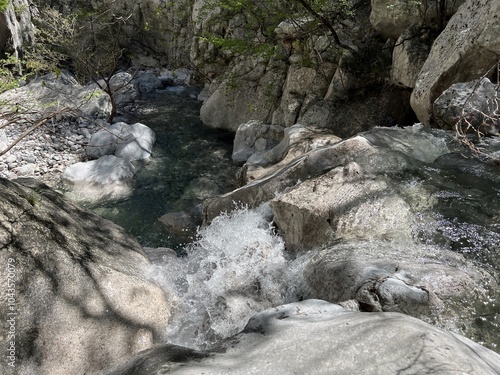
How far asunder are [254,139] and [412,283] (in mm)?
6787

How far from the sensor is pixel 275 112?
10.1 metres

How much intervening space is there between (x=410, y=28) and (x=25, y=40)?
15.3 m

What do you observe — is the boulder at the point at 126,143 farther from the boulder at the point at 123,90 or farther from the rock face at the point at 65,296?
the rock face at the point at 65,296

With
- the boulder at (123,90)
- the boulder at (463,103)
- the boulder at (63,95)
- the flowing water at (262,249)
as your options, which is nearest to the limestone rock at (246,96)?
the boulder at (63,95)

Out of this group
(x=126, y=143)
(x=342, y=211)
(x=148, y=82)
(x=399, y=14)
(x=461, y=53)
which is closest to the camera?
(x=342, y=211)

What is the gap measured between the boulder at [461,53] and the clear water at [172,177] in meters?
4.34

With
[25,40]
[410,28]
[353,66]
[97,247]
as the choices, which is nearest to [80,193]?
[97,247]

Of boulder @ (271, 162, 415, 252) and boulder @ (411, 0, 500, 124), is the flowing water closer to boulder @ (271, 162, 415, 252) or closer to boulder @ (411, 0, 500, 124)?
boulder @ (271, 162, 415, 252)

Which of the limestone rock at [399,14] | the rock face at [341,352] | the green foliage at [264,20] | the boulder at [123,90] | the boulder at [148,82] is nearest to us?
the rock face at [341,352]

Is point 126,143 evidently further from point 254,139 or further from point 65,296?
point 65,296

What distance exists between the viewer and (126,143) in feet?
32.9

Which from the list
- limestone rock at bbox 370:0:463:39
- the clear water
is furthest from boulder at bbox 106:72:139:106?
limestone rock at bbox 370:0:463:39

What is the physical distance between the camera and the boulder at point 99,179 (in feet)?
26.5

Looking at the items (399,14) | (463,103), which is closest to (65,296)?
(463,103)
